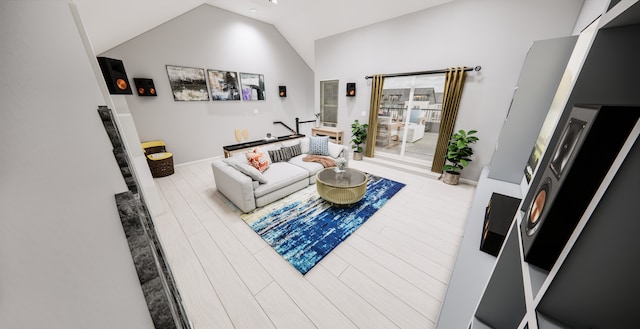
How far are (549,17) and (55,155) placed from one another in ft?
14.4

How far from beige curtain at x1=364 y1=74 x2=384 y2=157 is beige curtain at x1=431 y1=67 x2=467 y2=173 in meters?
1.17

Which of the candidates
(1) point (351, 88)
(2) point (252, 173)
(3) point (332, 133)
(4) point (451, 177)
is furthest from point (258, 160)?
(4) point (451, 177)

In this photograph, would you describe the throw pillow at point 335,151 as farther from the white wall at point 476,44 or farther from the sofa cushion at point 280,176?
the white wall at point 476,44

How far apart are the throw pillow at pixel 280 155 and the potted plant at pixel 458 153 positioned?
8.89ft

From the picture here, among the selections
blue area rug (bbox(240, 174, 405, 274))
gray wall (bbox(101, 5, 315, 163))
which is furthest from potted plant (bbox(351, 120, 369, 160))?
gray wall (bbox(101, 5, 315, 163))

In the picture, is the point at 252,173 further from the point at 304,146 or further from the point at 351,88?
the point at 351,88

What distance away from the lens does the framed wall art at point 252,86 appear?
4.80 metres

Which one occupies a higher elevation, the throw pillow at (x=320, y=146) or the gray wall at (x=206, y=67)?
the gray wall at (x=206, y=67)

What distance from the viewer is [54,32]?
0.50m

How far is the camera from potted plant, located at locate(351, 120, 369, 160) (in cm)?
449

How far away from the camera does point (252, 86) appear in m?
4.94

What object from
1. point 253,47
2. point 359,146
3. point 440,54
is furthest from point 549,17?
point 253,47

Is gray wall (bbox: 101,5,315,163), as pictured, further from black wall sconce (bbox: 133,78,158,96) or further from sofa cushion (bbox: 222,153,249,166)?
sofa cushion (bbox: 222,153,249,166)

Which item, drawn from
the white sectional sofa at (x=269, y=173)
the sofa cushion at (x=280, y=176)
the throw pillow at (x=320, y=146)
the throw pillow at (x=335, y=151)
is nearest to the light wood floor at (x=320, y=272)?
the white sectional sofa at (x=269, y=173)
